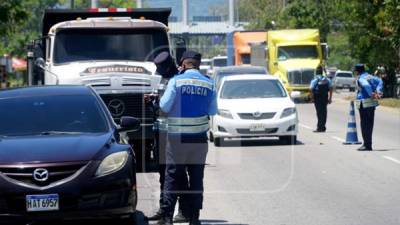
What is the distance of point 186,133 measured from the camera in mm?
10695

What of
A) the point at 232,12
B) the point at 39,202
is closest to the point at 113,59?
the point at 39,202

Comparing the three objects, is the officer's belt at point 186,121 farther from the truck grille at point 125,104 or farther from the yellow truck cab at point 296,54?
the yellow truck cab at point 296,54

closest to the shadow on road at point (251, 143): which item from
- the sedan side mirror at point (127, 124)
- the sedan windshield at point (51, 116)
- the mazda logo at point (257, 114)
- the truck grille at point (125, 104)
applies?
the mazda logo at point (257, 114)

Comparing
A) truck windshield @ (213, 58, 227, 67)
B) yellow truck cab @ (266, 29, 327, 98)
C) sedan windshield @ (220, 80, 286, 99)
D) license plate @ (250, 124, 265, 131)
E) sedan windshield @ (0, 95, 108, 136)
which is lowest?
truck windshield @ (213, 58, 227, 67)

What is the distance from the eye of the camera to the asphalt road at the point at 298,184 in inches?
469

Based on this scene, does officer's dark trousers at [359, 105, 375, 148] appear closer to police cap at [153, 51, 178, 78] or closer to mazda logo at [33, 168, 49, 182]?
police cap at [153, 51, 178, 78]

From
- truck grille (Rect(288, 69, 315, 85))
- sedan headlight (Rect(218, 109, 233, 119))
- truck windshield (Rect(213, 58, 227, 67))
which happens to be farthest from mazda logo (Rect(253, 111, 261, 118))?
truck windshield (Rect(213, 58, 227, 67))

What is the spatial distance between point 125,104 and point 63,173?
688 centimetres

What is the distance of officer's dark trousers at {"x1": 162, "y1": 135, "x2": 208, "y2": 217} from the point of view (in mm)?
10672

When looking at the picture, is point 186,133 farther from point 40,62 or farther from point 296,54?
point 296,54

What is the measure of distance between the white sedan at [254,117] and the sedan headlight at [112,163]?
459 inches

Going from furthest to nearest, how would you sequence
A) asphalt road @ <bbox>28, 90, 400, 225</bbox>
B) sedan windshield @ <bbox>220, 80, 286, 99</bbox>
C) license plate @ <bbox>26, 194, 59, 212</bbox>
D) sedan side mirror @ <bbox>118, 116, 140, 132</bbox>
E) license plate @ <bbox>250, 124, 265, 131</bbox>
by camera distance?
sedan windshield @ <bbox>220, 80, 286, 99</bbox>
license plate @ <bbox>250, 124, 265, 131</bbox>
asphalt road @ <bbox>28, 90, 400, 225</bbox>
sedan side mirror @ <bbox>118, 116, 140, 132</bbox>
license plate @ <bbox>26, 194, 59, 212</bbox>

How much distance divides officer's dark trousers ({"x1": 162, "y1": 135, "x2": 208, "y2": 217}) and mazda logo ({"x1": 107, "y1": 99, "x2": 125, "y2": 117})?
19.0 feet

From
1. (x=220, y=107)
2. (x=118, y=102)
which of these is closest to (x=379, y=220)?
(x=118, y=102)
